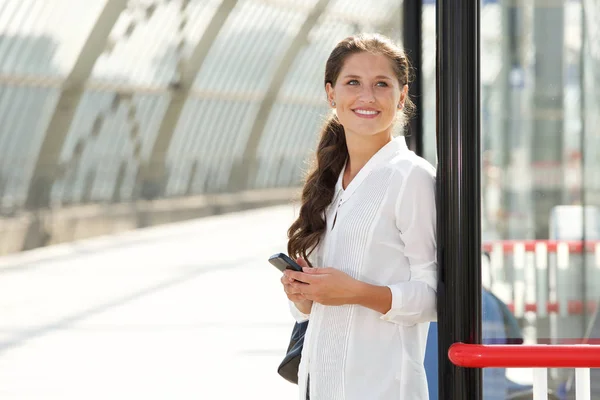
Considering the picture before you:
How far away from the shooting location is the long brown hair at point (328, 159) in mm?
2775

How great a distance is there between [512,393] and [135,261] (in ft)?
40.9

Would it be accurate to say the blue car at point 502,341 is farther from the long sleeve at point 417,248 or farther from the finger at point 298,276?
the finger at point 298,276

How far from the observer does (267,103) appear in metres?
34.2

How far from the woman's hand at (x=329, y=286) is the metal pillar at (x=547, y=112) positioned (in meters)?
1.28

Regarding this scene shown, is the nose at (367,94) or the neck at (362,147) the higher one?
the nose at (367,94)

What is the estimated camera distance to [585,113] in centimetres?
367

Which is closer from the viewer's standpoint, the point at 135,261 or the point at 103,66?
the point at 135,261

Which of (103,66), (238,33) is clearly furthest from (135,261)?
(238,33)

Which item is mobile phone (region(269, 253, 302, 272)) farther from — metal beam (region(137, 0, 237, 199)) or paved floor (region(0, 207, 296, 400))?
metal beam (region(137, 0, 237, 199))

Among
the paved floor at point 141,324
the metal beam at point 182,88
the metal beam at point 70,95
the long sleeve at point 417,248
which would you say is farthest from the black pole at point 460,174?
the metal beam at point 182,88

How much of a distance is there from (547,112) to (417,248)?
4.26 feet

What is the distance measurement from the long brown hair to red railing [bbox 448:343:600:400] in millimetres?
555

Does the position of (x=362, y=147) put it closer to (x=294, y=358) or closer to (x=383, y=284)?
(x=383, y=284)

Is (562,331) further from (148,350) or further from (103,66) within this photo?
(103,66)
